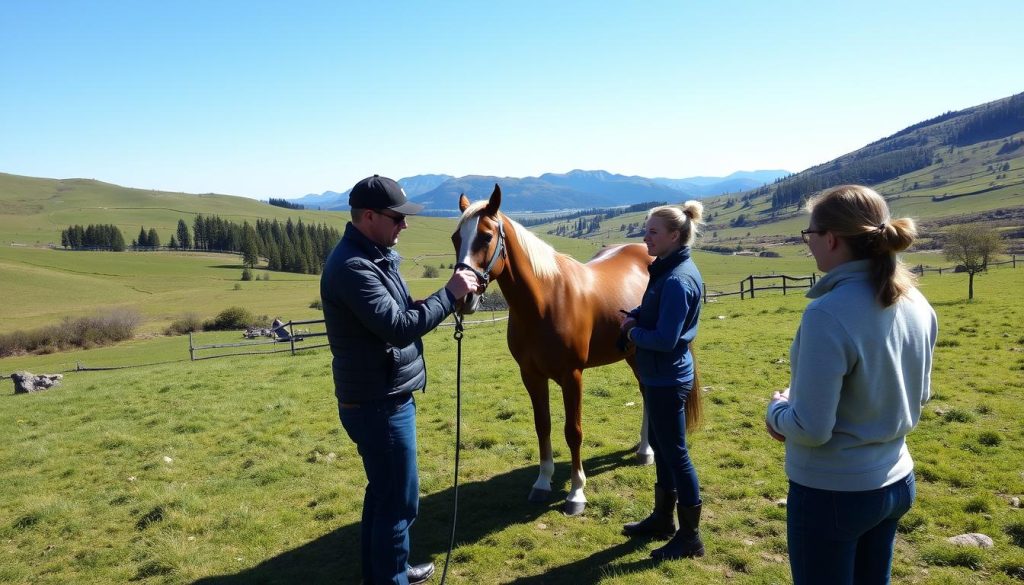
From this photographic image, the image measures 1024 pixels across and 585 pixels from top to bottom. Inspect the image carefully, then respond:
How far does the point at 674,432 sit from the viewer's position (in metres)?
4.12

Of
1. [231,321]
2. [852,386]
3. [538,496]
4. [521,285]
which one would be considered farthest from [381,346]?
[231,321]

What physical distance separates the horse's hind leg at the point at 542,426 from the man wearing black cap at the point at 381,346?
6.72 feet

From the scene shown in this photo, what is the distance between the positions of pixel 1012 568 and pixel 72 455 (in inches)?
436

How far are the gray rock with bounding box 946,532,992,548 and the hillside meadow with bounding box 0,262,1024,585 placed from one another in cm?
11

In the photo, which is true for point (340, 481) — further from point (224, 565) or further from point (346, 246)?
point (346, 246)

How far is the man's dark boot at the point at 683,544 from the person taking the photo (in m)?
4.38

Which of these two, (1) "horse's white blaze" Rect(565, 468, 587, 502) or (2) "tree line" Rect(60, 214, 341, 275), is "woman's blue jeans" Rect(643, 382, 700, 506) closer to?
(1) "horse's white blaze" Rect(565, 468, 587, 502)

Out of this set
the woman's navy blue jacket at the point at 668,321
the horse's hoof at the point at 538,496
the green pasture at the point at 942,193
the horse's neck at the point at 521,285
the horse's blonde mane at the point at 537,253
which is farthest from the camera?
the green pasture at the point at 942,193

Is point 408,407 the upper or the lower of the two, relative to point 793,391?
lower

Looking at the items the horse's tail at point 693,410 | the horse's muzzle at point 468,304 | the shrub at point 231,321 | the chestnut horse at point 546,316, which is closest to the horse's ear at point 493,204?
the chestnut horse at point 546,316

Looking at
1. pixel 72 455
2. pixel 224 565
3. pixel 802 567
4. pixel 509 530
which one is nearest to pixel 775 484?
pixel 509 530

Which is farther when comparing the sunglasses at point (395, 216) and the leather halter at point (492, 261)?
the leather halter at point (492, 261)

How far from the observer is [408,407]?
12.0 ft

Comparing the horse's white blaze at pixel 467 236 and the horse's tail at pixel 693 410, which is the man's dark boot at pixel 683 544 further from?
the horse's white blaze at pixel 467 236
